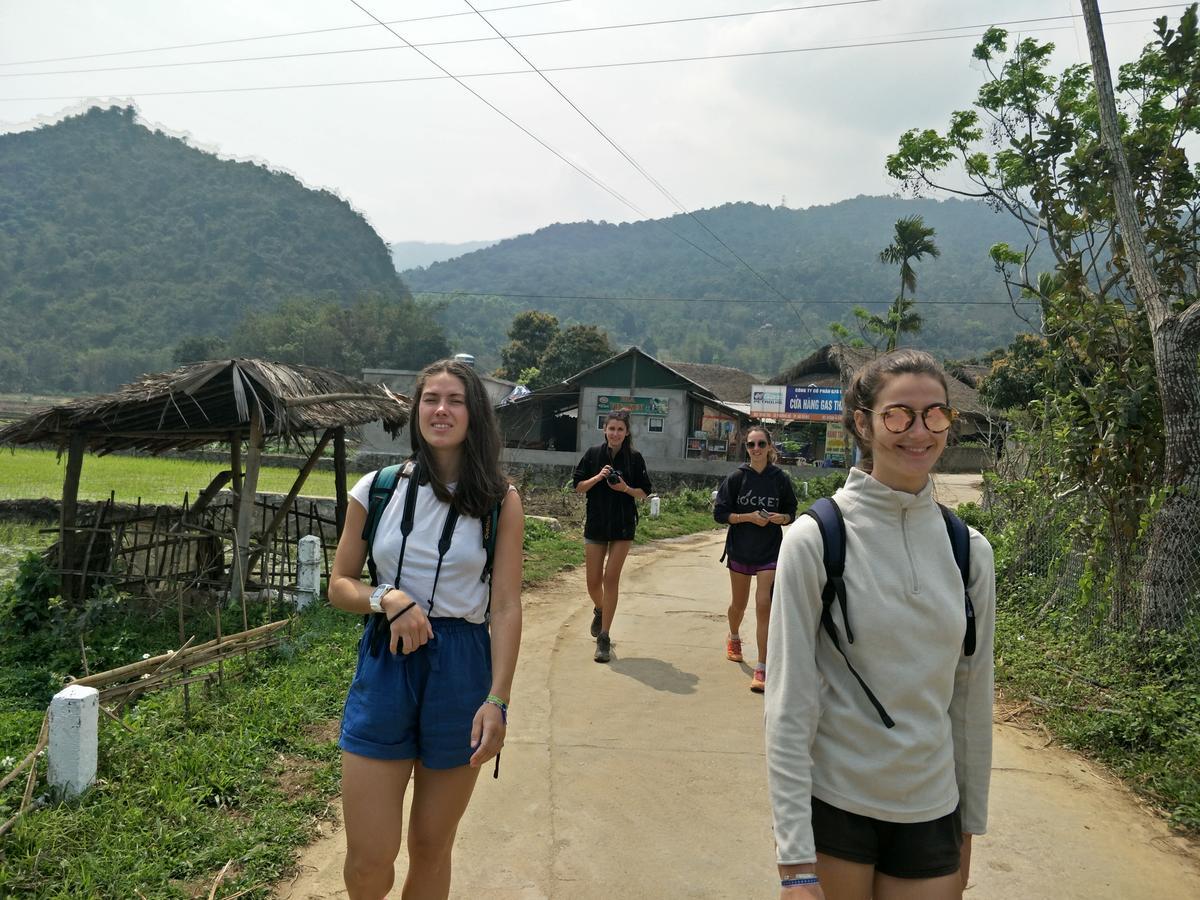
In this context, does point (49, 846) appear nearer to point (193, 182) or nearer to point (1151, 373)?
point (1151, 373)

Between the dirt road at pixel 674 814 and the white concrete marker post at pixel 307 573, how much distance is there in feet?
9.17

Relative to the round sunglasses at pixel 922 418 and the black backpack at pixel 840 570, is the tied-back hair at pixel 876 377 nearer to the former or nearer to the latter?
the round sunglasses at pixel 922 418

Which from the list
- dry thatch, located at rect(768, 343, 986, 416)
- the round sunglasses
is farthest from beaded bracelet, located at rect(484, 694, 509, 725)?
dry thatch, located at rect(768, 343, 986, 416)

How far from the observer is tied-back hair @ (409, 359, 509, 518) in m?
Result: 2.39

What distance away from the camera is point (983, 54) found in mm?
12281

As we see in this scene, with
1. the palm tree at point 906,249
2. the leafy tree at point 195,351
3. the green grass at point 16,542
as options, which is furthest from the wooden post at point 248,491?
the leafy tree at point 195,351

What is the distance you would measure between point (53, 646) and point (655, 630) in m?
5.51

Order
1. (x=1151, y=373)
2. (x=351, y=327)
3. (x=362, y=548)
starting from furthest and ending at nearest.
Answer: (x=351, y=327)
(x=1151, y=373)
(x=362, y=548)

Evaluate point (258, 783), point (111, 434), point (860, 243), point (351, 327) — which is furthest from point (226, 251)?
point (860, 243)

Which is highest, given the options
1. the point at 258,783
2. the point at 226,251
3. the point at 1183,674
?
the point at 226,251

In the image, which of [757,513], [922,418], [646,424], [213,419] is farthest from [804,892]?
[646,424]

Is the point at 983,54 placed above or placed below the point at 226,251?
below

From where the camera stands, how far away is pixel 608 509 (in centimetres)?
598

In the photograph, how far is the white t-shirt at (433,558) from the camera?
2.33m
